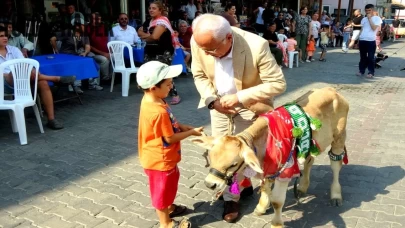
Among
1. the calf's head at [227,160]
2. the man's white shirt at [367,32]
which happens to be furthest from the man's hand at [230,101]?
the man's white shirt at [367,32]

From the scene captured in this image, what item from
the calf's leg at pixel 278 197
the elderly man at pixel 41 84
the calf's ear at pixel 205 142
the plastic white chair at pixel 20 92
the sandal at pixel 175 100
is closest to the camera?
the calf's ear at pixel 205 142

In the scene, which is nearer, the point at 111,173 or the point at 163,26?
the point at 111,173

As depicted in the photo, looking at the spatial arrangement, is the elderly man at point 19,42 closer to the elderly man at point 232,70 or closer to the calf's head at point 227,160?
the elderly man at point 232,70

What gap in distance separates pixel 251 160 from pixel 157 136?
0.82 m

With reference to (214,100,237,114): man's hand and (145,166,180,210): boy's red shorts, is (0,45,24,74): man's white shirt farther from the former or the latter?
(214,100,237,114): man's hand

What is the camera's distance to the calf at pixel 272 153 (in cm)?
251

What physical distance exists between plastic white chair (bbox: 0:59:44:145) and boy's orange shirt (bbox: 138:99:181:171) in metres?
2.99

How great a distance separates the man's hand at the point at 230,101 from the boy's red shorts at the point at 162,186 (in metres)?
0.66

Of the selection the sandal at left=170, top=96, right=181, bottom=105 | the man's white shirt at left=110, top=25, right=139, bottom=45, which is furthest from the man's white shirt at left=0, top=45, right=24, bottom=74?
the man's white shirt at left=110, top=25, right=139, bottom=45

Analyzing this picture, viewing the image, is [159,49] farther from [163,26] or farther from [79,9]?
[79,9]

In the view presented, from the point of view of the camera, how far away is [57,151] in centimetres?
515

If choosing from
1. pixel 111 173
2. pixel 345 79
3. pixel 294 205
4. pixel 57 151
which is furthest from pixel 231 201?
pixel 345 79

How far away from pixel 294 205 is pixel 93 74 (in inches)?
195

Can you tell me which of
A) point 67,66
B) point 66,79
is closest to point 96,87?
point 67,66
